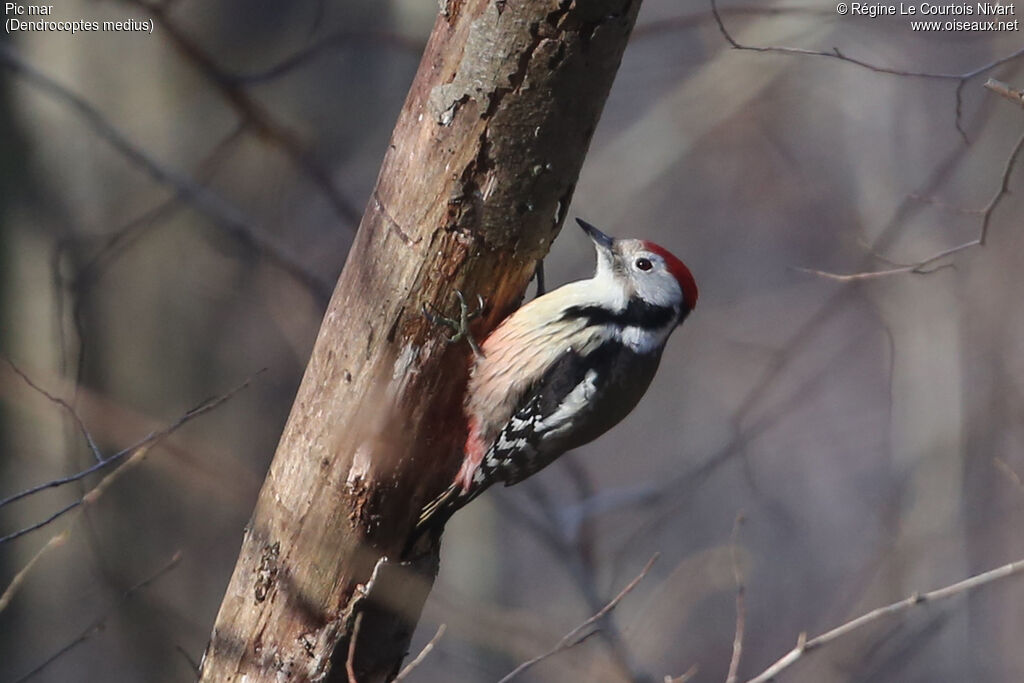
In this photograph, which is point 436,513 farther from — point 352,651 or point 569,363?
point 569,363

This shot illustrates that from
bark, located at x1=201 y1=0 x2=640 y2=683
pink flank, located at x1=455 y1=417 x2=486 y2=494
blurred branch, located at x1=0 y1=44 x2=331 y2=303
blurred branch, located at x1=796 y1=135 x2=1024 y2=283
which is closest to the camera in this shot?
bark, located at x1=201 y1=0 x2=640 y2=683

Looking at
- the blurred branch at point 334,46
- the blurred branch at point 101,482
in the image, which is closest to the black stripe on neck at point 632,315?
the blurred branch at point 101,482

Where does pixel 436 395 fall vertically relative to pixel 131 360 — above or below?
below

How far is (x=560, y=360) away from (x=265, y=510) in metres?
0.97

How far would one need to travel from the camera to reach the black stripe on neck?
2803 millimetres

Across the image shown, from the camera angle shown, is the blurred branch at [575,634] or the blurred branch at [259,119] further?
the blurred branch at [259,119]

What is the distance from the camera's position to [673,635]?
6.02 metres

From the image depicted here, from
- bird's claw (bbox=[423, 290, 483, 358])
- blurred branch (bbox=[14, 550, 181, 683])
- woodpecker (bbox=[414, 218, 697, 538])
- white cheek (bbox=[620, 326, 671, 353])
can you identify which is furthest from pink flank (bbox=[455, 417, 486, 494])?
blurred branch (bbox=[14, 550, 181, 683])

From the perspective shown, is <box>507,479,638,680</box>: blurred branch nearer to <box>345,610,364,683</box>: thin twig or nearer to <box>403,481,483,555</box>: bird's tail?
<box>403,481,483,555</box>: bird's tail

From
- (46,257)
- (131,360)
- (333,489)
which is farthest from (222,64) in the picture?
(333,489)

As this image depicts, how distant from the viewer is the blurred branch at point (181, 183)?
4.09 meters

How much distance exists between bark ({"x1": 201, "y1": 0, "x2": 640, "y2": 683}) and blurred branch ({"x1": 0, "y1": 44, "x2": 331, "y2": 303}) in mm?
2431

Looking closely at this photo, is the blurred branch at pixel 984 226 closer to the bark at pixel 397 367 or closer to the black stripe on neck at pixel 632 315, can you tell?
the black stripe on neck at pixel 632 315

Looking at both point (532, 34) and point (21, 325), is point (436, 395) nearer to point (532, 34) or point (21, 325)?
point (532, 34)
